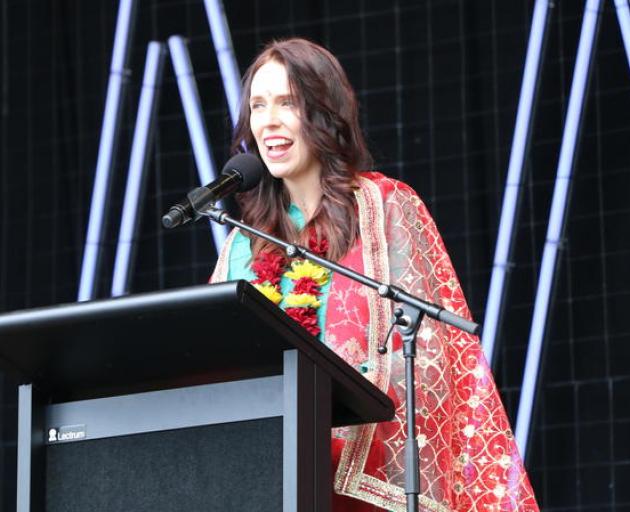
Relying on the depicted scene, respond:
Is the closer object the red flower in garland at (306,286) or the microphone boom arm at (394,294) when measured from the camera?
the microphone boom arm at (394,294)

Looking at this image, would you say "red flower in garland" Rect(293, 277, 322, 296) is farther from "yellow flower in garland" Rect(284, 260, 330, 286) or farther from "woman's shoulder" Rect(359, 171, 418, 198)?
"woman's shoulder" Rect(359, 171, 418, 198)

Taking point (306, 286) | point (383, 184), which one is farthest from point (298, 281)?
point (383, 184)

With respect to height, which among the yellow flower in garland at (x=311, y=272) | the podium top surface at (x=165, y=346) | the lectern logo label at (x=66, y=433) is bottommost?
the lectern logo label at (x=66, y=433)

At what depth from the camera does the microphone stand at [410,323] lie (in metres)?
2.50

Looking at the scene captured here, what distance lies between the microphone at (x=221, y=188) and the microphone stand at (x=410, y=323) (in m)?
0.11

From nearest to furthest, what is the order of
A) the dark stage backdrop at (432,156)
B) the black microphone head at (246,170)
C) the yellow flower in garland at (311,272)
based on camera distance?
the black microphone head at (246,170) → the yellow flower in garland at (311,272) → the dark stage backdrop at (432,156)

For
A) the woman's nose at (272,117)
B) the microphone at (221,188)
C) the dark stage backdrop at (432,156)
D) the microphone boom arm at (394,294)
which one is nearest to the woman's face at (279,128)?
the woman's nose at (272,117)

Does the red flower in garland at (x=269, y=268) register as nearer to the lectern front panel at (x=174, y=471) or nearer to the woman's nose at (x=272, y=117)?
the woman's nose at (x=272, y=117)

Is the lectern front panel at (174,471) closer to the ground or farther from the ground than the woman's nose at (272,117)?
closer to the ground

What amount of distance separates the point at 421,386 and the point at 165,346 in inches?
25.3

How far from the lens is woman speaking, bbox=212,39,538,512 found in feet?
8.93

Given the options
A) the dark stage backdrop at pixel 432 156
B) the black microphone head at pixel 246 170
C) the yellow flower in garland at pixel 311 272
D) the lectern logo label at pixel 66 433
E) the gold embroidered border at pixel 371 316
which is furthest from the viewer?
the dark stage backdrop at pixel 432 156

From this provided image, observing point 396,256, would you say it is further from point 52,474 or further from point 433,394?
point 52,474

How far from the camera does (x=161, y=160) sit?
17.8 feet
